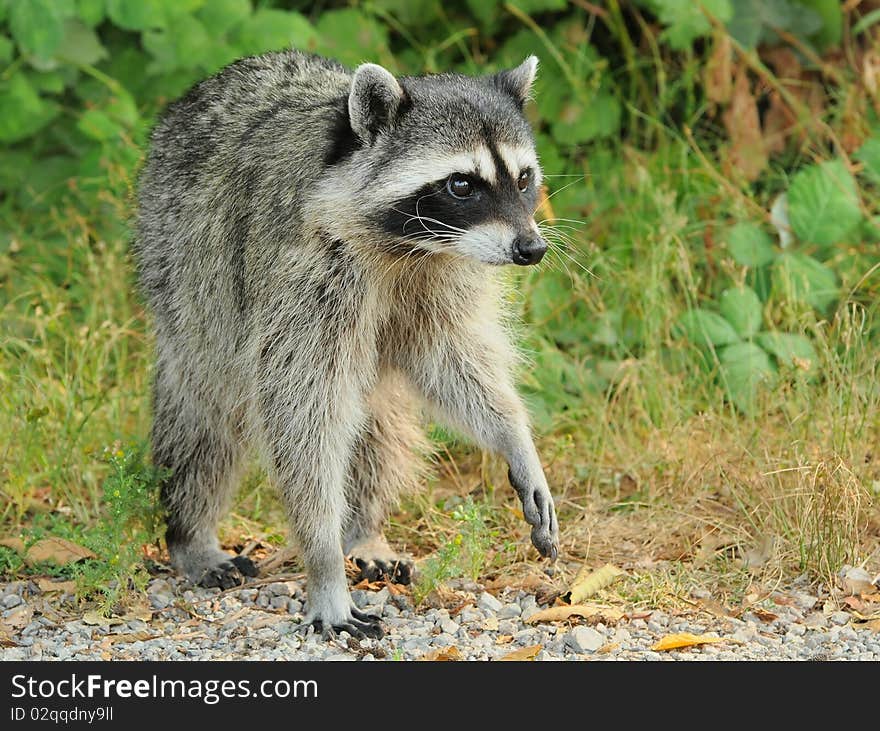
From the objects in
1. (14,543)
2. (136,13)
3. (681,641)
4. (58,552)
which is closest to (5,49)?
(136,13)

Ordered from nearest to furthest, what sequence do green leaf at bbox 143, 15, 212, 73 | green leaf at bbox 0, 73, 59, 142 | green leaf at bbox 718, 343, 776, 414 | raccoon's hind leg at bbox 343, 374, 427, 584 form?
raccoon's hind leg at bbox 343, 374, 427, 584 → green leaf at bbox 718, 343, 776, 414 → green leaf at bbox 143, 15, 212, 73 → green leaf at bbox 0, 73, 59, 142

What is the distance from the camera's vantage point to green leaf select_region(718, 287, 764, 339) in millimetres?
5867

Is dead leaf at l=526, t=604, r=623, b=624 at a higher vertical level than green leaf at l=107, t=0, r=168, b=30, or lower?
lower

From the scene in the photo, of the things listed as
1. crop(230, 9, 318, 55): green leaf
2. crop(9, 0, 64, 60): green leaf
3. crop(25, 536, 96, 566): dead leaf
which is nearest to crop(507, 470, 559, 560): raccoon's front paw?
crop(25, 536, 96, 566): dead leaf

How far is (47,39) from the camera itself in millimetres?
6211

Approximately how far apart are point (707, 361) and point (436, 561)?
1.84 m

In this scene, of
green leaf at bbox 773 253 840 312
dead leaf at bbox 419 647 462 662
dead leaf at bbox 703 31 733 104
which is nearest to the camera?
dead leaf at bbox 419 647 462 662

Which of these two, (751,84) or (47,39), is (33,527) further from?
(751,84)

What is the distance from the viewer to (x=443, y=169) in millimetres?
4309

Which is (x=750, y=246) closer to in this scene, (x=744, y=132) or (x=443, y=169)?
(x=744, y=132)

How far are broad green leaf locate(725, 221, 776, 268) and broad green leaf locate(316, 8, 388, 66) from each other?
1.99 meters

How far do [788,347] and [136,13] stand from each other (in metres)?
3.11

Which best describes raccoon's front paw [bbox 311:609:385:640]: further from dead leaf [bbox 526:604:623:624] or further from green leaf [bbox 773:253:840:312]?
green leaf [bbox 773:253:840:312]

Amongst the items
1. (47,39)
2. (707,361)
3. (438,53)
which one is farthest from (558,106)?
(47,39)
